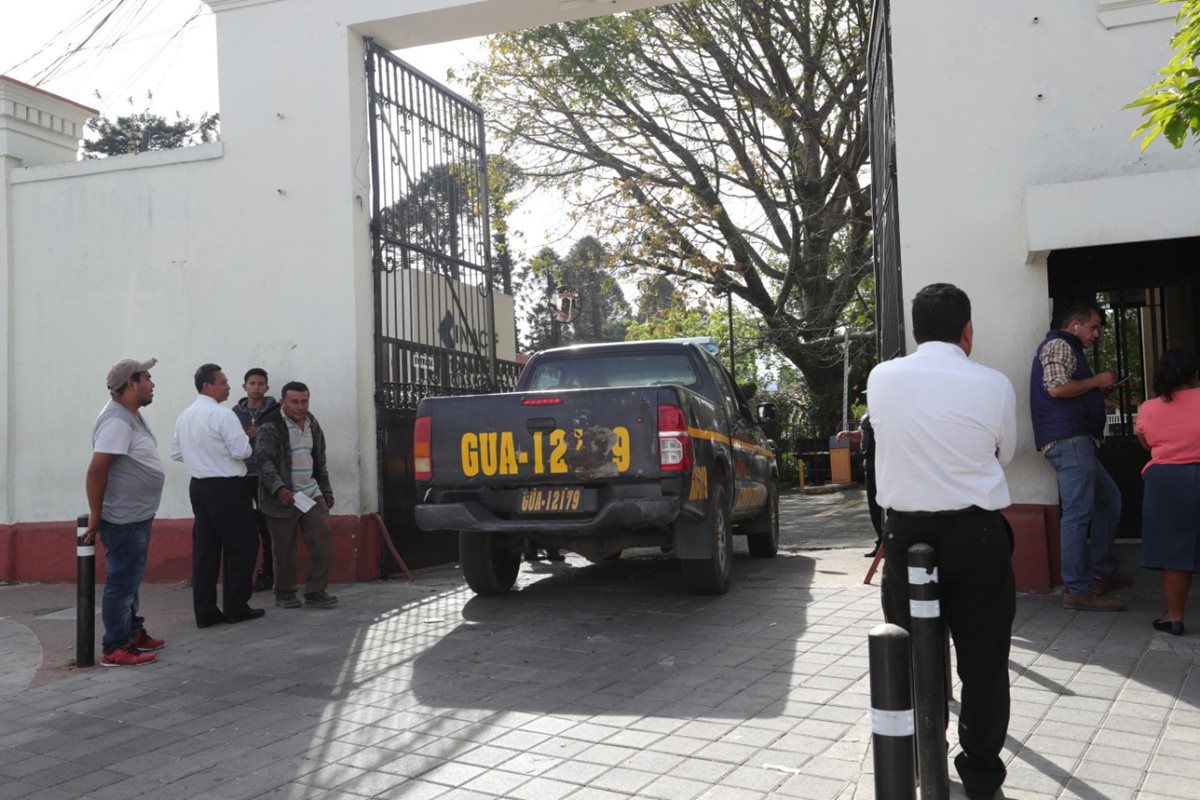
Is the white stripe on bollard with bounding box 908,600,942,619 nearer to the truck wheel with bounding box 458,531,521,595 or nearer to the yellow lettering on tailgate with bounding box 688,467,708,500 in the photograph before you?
the yellow lettering on tailgate with bounding box 688,467,708,500

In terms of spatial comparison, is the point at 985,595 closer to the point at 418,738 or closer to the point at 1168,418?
the point at 418,738

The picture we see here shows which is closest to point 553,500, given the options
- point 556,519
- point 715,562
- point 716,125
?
point 556,519

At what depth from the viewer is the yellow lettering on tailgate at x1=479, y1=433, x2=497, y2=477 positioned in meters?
6.72

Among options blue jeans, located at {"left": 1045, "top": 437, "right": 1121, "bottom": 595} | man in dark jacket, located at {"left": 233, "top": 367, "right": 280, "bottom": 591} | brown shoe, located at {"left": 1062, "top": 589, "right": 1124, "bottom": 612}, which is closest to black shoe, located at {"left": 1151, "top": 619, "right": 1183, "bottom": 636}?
brown shoe, located at {"left": 1062, "top": 589, "right": 1124, "bottom": 612}

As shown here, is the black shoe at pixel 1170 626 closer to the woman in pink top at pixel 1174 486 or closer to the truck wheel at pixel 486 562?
the woman in pink top at pixel 1174 486

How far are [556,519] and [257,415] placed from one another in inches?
127

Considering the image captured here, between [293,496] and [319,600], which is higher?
[293,496]

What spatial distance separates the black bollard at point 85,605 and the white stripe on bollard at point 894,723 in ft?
17.3

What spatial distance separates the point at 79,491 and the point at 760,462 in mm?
6501

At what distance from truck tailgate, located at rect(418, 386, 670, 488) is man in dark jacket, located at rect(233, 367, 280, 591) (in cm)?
218

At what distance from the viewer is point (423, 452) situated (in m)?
6.86

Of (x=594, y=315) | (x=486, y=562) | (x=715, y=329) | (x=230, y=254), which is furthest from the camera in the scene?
(x=594, y=315)

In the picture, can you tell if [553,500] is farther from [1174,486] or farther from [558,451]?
[1174,486]

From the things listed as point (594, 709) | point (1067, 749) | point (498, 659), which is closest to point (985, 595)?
point (1067, 749)
